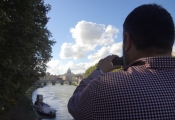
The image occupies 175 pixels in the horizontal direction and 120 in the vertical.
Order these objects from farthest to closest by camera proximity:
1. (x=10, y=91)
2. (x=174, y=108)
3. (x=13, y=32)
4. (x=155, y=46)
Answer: (x=13, y=32)
(x=10, y=91)
(x=155, y=46)
(x=174, y=108)

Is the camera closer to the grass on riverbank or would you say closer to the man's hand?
the man's hand

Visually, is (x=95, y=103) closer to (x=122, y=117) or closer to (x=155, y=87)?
(x=122, y=117)

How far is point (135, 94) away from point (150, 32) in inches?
15.2

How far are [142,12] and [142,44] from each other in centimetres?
19

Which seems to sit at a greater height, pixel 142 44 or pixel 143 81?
pixel 142 44

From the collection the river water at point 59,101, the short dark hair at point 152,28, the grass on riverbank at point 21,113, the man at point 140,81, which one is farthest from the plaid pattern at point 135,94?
the river water at point 59,101

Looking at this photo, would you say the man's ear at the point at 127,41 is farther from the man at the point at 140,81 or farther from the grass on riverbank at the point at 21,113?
the grass on riverbank at the point at 21,113

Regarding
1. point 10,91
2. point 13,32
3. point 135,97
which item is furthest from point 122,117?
point 13,32

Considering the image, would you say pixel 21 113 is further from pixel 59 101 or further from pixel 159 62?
pixel 59 101

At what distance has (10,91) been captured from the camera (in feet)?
24.3

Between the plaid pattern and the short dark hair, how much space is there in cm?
10

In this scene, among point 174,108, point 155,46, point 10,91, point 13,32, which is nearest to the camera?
point 174,108

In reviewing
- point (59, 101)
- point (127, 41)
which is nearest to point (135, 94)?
point (127, 41)

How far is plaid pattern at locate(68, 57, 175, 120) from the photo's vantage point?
3.19 ft
